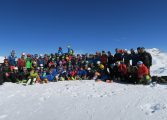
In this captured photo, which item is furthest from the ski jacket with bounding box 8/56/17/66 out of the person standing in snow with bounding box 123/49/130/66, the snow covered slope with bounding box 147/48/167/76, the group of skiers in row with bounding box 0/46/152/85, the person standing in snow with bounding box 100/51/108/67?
the snow covered slope with bounding box 147/48/167/76

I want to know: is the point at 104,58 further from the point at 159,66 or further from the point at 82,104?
the point at 159,66

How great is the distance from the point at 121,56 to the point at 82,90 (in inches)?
234

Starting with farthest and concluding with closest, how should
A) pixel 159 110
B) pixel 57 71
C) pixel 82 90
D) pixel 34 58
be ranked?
pixel 34 58 → pixel 57 71 → pixel 82 90 → pixel 159 110

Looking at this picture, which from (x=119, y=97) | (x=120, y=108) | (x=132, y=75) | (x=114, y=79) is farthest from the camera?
(x=114, y=79)

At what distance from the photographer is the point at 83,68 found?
1828 centimetres

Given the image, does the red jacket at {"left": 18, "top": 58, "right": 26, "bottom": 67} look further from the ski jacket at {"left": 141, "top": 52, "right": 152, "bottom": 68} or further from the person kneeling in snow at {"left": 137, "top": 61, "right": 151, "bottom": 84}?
the ski jacket at {"left": 141, "top": 52, "right": 152, "bottom": 68}

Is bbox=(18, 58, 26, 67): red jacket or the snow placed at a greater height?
bbox=(18, 58, 26, 67): red jacket

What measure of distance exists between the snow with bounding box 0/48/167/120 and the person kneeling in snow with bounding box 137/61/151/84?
2.79 metres

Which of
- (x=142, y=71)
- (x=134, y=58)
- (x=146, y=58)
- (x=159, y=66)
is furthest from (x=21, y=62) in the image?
(x=159, y=66)

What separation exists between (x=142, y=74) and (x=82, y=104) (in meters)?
6.31

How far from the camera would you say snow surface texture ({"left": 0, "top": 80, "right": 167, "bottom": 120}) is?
857 centimetres

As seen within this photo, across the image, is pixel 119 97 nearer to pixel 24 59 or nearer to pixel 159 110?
pixel 159 110

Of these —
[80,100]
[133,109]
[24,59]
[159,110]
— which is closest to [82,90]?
[80,100]

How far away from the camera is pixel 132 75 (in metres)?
15.7
